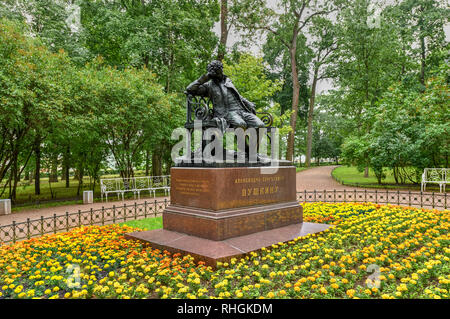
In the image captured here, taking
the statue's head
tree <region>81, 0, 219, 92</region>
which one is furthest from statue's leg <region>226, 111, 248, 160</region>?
tree <region>81, 0, 219, 92</region>

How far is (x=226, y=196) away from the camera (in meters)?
5.53

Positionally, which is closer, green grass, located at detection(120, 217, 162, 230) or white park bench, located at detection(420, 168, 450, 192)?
green grass, located at detection(120, 217, 162, 230)

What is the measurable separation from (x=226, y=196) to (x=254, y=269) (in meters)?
1.66

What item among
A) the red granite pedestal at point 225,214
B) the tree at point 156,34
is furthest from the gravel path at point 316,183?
the tree at point 156,34

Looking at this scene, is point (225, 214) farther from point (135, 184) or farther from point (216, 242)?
point (135, 184)

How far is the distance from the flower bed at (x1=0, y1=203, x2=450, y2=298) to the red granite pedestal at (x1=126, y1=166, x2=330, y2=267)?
275mm

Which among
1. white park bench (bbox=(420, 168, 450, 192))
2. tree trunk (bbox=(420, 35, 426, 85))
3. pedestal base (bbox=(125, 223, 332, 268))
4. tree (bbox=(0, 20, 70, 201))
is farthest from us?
tree trunk (bbox=(420, 35, 426, 85))

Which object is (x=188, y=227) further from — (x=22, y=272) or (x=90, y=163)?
(x=90, y=163)

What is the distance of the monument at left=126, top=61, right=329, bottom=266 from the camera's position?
5.24 meters

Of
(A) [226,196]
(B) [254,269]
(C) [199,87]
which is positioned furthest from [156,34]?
(B) [254,269]

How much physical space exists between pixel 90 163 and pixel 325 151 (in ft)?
167

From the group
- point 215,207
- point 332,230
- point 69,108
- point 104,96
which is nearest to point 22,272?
point 215,207

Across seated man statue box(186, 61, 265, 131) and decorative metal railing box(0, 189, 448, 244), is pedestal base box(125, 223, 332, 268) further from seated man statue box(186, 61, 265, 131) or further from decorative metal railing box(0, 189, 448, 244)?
seated man statue box(186, 61, 265, 131)

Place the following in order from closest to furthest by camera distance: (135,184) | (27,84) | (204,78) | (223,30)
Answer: (204,78) → (27,84) → (135,184) → (223,30)
